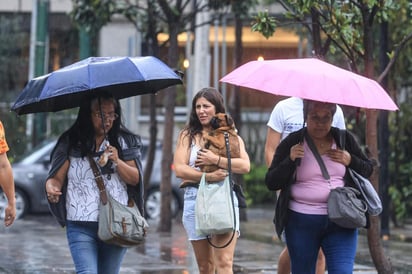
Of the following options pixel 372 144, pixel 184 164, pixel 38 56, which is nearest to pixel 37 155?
pixel 38 56

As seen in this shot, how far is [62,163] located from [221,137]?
1.36 metres

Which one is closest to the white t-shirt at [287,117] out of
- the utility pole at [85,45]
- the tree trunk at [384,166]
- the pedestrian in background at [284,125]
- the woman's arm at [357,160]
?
the pedestrian in background at [284,125]

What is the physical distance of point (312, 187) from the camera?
6.63 m

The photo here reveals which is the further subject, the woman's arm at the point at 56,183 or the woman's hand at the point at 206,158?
the woman's hand at the point at 206,158

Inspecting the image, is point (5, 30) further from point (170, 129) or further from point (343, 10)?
point (343, 10)

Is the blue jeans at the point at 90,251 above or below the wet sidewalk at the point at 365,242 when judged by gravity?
above

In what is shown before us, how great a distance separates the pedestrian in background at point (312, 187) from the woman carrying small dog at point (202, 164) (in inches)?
27.5

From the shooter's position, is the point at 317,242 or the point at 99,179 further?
the point at 317,242

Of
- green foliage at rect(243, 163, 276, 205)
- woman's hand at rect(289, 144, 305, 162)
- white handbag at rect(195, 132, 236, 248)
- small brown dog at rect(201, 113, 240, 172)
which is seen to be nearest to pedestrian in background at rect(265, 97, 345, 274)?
small brown dog at rect(201, 113, 240, 172)

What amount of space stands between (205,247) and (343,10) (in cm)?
359

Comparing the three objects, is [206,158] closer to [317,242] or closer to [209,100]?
[209,100]

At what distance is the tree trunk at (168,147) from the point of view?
595 inches

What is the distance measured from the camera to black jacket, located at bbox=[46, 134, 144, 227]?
656 cm

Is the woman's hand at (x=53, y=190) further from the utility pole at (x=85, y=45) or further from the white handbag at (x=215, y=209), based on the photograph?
the utility pole at (x=85, y=45)
